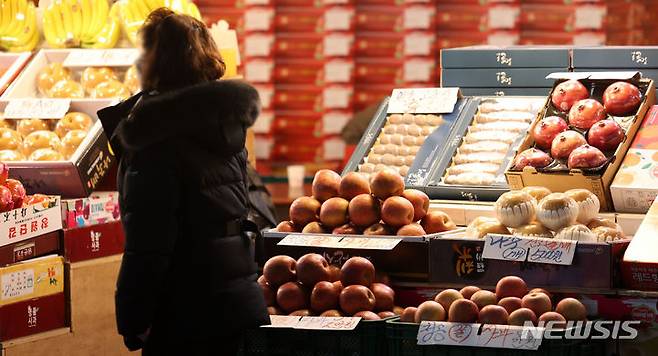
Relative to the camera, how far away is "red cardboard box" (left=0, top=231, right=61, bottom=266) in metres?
4.56

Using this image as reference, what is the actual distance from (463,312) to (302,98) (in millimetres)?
5643

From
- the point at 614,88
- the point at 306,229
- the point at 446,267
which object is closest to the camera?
the point at 446,267

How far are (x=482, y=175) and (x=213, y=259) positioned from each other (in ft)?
5.87

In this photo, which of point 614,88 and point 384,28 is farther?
point 384,28

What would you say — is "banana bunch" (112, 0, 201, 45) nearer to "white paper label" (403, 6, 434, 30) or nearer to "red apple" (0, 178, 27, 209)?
"red apple" (0, 178, 27, 209)

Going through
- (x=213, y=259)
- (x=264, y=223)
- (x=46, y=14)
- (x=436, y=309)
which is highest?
(x=46, y=14)

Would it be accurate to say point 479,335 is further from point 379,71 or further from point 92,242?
point 379,71

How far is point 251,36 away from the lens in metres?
8.41

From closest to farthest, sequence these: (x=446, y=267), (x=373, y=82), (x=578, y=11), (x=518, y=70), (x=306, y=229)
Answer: (x=446, y=267), (x=306, y=229), (x=518, y=70), (x=578, y=11), (x=373, y=82)

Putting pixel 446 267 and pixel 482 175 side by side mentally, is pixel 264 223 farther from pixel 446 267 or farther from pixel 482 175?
pixel 446 267

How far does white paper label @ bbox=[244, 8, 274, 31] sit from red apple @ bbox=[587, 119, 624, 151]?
4712 millimetres

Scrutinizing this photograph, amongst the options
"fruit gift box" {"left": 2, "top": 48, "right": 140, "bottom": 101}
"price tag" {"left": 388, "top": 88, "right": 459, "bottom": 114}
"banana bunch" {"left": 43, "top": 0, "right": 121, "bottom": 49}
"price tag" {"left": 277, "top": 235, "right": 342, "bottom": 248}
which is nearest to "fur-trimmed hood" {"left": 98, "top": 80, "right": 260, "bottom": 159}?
"price tag" {"left": 277, "top": 235, "right": 342, "bottom": 248}

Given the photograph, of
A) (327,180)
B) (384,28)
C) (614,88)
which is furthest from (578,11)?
(327,180)

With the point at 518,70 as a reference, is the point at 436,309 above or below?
below
